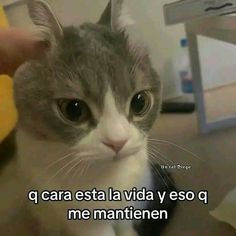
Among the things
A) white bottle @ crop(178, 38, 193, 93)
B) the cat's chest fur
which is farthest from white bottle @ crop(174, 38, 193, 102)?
the cat's chest fur

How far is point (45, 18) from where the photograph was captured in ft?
1.72

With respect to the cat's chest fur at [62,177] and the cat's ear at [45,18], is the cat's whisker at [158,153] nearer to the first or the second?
the cat's chest fur at [62,177]

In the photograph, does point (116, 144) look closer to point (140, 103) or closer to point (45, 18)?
point (140, 103)

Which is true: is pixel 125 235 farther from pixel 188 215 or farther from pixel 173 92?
pixel 173 92

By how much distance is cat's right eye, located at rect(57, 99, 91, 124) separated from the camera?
1.70 ft

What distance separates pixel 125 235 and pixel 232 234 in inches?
6.2

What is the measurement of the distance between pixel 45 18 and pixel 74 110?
121mm

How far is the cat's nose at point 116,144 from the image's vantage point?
1.67ft

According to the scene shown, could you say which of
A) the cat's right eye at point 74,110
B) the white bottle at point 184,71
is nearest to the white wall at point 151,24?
the white bottle at point 184,71

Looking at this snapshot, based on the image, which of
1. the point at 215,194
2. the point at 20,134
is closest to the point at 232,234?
the point at 215,194

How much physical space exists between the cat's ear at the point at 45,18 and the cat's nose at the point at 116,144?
151 mm

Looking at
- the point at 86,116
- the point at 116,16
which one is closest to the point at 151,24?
the point at 116,16

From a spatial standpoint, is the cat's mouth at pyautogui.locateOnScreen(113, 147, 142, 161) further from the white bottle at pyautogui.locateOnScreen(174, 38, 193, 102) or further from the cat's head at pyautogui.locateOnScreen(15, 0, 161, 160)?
the white bottle at pyautogui.locateOnScreen(174, 38, 193, 102)

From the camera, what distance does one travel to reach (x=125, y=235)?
24.5 inches
